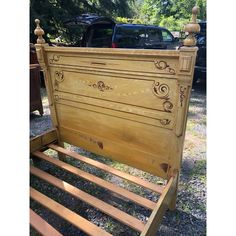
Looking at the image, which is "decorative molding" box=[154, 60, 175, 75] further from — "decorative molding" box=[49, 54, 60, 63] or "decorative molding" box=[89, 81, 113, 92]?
"decorative molding" box=[49, 54, 60, 63]

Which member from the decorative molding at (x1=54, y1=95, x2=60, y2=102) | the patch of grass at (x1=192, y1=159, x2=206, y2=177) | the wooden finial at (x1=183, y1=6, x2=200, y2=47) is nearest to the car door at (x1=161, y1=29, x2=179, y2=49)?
the patch of grass at (x1=192, y1=159, x2=206, y2=177)

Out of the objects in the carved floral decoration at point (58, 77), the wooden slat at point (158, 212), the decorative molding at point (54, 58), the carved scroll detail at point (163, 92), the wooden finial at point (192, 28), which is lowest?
the wooden slat at point (158, 212)

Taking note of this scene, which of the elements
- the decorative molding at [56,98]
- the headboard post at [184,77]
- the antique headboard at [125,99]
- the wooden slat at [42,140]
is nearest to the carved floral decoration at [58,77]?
the antique headboard at [125,99]

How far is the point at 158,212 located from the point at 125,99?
782mm

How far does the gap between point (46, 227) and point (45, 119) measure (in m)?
2.77

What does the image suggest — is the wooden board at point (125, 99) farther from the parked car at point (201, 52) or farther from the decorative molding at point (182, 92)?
the parked car at point (201, 52)

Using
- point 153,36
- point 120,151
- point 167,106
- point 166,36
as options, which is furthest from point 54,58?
point 166,36

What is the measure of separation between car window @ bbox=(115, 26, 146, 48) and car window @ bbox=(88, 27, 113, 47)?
60 centimetres

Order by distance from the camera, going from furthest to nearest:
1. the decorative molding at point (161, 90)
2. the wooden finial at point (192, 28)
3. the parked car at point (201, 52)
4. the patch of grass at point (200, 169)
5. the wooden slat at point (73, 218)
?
the parked car at point (201, 52)
the patch of grass at point (200, 169)
the decorative molding at point (161, 90)
the wooden slat at point (73, 218)
the wooden finial at point (192, 28)

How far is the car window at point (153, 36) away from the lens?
20.7 ft

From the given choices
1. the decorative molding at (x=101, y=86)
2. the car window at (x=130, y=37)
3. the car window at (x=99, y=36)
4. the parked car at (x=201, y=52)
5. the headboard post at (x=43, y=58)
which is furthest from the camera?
the car window at (x=99, y=36)

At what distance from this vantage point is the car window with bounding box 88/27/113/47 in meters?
6.20

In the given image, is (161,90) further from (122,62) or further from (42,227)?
(42,227)

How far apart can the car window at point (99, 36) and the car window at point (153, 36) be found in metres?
1.04
